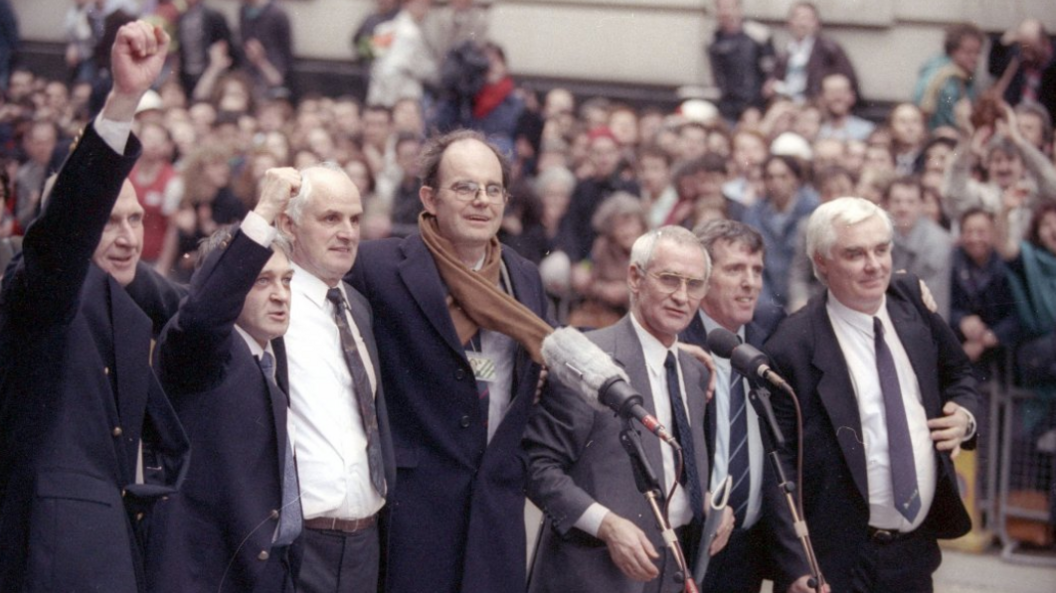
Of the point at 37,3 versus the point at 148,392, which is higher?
the point at 37,3

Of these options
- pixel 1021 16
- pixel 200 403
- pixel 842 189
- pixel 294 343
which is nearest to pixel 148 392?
pixel 200 403

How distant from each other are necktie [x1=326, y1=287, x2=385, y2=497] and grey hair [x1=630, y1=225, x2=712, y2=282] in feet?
3.30

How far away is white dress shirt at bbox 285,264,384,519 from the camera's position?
4.80 meters

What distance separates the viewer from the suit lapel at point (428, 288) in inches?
204

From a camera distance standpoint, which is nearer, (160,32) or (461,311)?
(160,32)

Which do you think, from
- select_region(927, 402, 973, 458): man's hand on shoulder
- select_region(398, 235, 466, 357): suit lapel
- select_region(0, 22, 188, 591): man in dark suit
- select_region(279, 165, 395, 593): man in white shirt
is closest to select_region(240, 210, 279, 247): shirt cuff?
select_region(0, 22, 188, 591): man in dark suit

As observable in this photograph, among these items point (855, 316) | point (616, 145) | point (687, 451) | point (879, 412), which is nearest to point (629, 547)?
point (687, 451)

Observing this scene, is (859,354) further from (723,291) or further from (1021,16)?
(1021,16)

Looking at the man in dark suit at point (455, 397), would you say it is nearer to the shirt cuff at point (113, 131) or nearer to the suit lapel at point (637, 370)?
the suit lapel at point (637, 370)

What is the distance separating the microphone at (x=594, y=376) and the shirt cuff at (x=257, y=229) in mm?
920

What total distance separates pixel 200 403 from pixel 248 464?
0.22 metres

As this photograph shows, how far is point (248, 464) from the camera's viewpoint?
4.59 meters

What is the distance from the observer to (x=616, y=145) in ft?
36.3

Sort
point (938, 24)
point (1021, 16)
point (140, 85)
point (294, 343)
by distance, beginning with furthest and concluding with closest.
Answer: point (938, 24), point (1021, 16), point (294, 343), point (140, 85)
